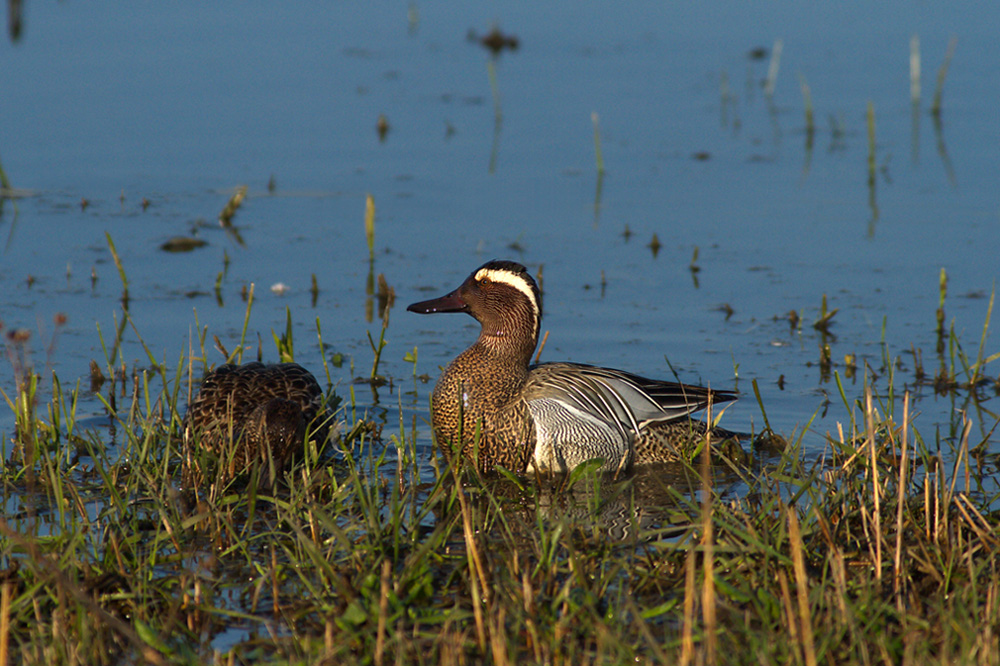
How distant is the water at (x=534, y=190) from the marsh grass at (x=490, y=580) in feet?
4.25

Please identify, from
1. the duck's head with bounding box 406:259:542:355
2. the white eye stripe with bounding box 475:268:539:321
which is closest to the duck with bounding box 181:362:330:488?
the duck's head with bounding box 406:259:542:355

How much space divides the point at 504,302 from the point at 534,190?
3.87m

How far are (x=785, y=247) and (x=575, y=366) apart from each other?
3171 millimetres

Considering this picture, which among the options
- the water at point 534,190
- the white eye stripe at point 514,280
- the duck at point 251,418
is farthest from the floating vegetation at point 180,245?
the white eye stripe at point 514,280

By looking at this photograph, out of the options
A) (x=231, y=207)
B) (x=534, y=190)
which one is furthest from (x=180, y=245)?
(x=534, y=190)

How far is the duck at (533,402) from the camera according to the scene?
552 centimetres

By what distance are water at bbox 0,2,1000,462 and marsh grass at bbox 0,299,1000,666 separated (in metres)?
1.30

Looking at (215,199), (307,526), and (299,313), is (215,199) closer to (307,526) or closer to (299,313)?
(299,313)

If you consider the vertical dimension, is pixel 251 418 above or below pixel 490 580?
above

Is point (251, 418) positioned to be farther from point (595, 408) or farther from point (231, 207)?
point (231, 207)

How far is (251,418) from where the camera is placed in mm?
5320

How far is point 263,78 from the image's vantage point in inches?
464

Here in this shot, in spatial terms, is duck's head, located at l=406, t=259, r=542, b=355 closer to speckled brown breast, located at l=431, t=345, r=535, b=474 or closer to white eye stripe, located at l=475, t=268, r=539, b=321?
white eye stripe, located at l=475, t=268, r=539, b=321

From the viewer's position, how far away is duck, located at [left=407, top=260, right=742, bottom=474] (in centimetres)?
552
